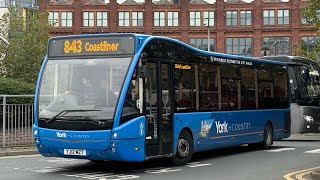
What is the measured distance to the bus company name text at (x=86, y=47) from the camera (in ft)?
36.1

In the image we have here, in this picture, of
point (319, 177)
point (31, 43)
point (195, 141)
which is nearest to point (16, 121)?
point (195, 141)

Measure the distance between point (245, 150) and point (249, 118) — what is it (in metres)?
1.68

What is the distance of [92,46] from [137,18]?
67.4 metres

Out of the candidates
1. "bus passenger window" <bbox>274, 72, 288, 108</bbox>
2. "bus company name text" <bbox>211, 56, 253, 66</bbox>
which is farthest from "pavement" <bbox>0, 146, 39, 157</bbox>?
"bus passenger window" <bbox>274, 72, 288, 108</bbox>

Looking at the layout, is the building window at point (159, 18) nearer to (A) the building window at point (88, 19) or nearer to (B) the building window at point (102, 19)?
(B) the building window at point (102, 19)

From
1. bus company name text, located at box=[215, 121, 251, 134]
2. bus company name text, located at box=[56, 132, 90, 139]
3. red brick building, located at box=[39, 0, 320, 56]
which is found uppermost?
red brick building, located at box=[39, 0, 320, 56]

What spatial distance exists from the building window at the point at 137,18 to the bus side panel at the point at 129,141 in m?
67.7

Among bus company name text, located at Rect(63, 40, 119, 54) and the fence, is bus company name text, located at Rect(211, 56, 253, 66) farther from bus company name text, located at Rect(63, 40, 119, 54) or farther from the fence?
the fence

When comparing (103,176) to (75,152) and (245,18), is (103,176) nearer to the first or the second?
(75,152)

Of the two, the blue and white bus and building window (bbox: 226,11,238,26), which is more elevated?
building window (bbox: 226,11,238,26)

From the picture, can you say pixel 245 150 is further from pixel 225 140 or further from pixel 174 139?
→ pixel 174 139

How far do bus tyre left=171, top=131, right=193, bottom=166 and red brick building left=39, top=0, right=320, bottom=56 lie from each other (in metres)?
64.6

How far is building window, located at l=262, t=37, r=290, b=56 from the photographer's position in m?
76.8

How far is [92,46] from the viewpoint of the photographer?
11117 mm
